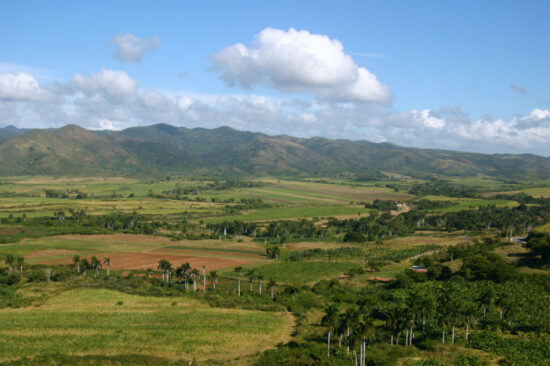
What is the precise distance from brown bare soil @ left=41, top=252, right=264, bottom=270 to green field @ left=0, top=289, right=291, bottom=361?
2388 cm

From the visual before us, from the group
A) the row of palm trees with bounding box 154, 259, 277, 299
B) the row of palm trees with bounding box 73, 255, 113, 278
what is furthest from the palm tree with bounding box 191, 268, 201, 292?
the row of palm trees with bounding box 73, 255, 113, 278

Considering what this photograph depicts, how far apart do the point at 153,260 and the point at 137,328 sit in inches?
1732

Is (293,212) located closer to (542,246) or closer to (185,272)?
(542,246)

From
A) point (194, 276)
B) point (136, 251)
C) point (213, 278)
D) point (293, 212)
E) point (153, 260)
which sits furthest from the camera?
point (293, 212)

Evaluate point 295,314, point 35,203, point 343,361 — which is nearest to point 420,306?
point 343,361

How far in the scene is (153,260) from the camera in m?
91.7

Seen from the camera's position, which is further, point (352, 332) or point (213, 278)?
point (213, 278)

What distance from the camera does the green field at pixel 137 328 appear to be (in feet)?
140

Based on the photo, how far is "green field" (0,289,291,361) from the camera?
4253 cm

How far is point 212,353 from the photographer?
139 ft

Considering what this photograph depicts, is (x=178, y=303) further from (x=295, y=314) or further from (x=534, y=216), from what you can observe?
(x=534, y=216)

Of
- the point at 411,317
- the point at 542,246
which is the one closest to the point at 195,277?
the point at 411,317

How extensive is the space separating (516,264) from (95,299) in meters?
73.1

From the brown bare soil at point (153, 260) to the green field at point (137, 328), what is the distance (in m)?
23.9
